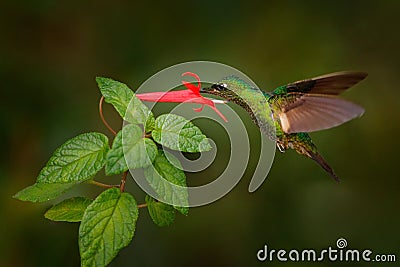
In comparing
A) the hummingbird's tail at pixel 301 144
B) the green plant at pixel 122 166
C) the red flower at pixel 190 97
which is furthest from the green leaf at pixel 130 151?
the hummingbird's tail at pixel 301 144

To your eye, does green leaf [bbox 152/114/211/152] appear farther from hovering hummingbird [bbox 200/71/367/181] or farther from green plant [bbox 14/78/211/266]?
hovering hummingbird [bbox 200/71/367/181]

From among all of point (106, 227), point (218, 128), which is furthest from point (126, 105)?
point (218, 128)

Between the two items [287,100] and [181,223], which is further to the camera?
[181,223]

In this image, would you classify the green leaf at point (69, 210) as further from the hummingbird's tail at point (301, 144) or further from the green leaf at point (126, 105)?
the hummingbird's tail at point (301, 144)

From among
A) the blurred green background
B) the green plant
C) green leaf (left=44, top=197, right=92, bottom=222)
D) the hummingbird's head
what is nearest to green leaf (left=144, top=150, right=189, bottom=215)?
the green plant

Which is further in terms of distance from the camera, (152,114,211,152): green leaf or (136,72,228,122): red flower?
(136,72,228,122): red flower

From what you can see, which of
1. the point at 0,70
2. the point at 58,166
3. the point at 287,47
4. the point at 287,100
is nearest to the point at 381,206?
the point at 287,47

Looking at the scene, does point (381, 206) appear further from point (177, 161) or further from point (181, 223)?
point (177, 161)
